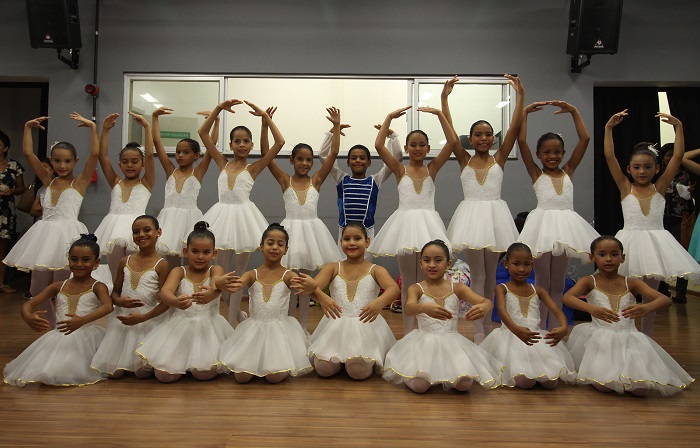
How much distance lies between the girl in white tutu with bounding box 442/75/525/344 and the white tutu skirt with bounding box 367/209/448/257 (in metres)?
0.15

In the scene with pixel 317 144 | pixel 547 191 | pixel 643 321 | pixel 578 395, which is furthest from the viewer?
pixel 317 144

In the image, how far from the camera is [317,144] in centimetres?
672

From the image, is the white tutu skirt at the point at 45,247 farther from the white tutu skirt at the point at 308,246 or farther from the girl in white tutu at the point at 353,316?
the girl in white tutu at the point at 353,316

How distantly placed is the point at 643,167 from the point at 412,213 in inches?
60.8

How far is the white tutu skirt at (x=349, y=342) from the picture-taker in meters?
2.96

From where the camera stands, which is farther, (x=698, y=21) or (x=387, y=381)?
(x=698, y=21)

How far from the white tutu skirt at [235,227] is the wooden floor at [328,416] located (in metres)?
1.07

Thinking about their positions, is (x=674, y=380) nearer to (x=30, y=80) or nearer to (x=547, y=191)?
(x=547, y=191)

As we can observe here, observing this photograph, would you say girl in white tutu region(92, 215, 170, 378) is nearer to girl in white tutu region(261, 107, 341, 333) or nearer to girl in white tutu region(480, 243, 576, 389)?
girl in white tutu region(261, 107, 341, 333)

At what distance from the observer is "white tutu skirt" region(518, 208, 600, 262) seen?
3.42m

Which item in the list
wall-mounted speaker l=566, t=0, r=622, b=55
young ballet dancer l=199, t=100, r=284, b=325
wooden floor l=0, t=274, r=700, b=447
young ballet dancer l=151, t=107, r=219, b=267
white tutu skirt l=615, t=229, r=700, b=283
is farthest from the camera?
wall-mounted speaker l=566, t=0, r=622, b=55

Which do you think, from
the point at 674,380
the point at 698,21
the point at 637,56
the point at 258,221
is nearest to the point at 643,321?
the point at 674,380

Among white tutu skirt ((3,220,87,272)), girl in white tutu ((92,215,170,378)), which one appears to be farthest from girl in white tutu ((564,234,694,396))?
white tutu skirt ((3,220,87,272))

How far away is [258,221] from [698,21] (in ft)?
19.4
